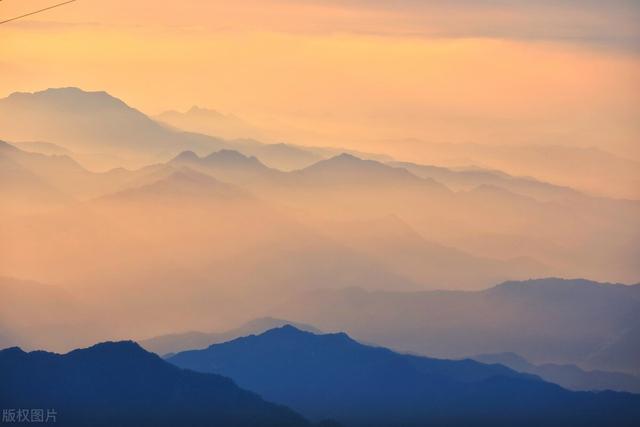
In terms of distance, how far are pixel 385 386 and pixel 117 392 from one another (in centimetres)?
140

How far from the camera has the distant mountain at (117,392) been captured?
588cm

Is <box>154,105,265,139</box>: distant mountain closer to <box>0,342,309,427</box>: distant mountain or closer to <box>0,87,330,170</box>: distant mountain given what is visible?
<box>0,87,330,170</box>: distant mountain

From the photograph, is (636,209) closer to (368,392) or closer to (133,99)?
(368,392)

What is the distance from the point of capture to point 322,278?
6.04 meters

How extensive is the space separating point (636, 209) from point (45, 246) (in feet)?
10.3

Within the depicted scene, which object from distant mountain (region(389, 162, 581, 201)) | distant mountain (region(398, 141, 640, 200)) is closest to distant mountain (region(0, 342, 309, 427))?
distant mountain (region(389, 162, 581, 201))

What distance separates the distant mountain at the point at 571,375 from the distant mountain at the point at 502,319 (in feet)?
0.10

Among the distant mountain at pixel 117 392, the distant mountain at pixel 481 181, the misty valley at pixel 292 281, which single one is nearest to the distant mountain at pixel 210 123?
the misty valley at pixel 292 281

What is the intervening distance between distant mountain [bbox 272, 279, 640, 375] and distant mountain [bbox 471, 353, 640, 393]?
0.03 metres

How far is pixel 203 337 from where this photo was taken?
594 centimetres

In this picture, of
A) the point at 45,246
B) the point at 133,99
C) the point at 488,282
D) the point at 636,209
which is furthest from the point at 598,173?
the point at 45,246

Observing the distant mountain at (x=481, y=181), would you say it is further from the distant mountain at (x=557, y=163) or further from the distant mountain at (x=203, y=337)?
the distant mountain at (x=203, y=337)

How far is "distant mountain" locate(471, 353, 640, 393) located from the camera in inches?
237

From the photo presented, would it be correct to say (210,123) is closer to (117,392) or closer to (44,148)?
(44,148)
